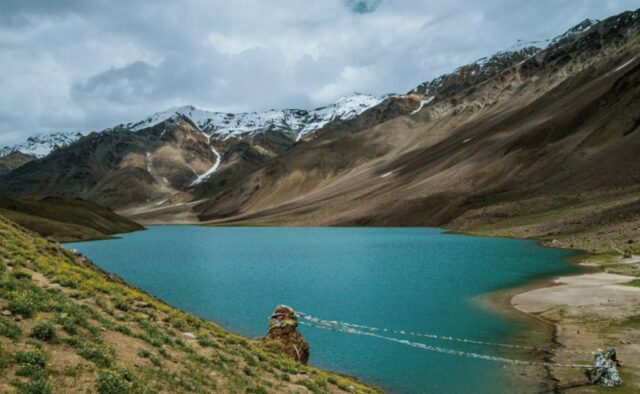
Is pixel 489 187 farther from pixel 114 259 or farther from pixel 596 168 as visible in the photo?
pixel 114 259

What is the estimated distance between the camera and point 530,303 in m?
41.8

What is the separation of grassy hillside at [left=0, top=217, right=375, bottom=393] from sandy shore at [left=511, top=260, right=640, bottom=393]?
11.4m

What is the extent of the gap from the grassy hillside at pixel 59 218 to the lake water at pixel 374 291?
3927 cm

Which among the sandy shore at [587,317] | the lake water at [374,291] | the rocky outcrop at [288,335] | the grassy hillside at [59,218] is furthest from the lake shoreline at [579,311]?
the grassy hillside at [59,218]

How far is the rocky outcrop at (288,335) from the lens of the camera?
26.7 meters

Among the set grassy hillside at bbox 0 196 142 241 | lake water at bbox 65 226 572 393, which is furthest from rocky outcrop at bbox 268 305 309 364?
grassy hillside at bbox 0 196 142 241

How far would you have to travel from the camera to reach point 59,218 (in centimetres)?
14962

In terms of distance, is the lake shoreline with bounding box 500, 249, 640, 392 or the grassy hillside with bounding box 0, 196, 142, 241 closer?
the lake shoreline with bounding box 500, 249, 640, 392

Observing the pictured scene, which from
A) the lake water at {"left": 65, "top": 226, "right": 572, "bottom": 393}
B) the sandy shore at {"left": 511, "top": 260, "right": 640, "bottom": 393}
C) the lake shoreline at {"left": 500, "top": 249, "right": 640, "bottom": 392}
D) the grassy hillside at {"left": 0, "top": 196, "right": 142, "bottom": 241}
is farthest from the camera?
the grassy hillside at {"left": 0, "top": 196, "right": 142, "bottom": 241}

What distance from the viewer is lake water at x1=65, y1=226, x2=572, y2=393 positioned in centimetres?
2802

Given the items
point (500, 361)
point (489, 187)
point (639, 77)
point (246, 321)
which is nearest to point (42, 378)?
point (500, 361)

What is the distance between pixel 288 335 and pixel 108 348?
13.6 metres

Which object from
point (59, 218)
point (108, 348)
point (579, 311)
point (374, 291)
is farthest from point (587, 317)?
point (59, 218)

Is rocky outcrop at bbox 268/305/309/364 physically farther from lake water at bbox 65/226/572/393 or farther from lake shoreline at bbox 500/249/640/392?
lake shoreline at bbox 500/249/640/392
